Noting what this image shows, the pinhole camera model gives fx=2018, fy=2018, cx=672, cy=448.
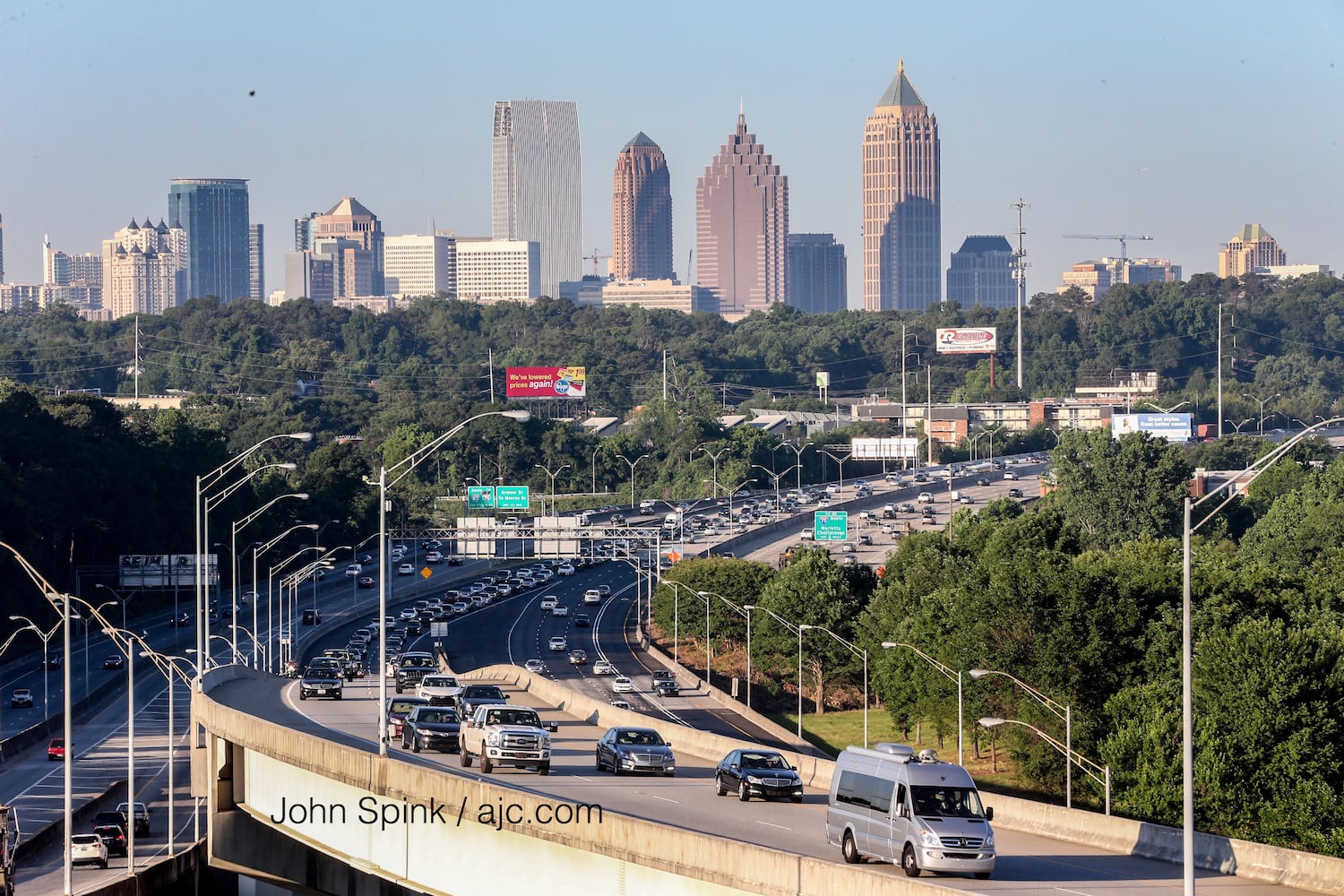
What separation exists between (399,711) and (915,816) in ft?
74.9

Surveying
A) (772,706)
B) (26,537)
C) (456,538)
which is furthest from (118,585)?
(772,706)

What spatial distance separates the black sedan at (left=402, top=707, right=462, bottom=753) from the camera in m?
47.7

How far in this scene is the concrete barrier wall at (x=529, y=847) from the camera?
29766 millimetres

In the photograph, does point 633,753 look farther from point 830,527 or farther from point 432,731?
point 830,527

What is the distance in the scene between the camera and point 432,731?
4772 cm

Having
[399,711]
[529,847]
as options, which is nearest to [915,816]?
[529,847]

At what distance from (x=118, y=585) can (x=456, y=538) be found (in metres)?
27.9

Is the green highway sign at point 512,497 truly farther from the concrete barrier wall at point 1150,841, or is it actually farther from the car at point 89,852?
the concrete barrier wall at point 1150,841

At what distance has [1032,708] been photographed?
75.1 metres

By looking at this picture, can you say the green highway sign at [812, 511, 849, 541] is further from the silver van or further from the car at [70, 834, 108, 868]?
the silver van

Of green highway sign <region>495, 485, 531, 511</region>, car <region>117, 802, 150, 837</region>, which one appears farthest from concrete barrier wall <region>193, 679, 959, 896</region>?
green highway sign <region>495, 485, 531, 511</region>

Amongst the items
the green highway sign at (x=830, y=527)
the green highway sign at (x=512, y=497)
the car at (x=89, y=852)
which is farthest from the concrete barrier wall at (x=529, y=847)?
the green highway sign at (x=512, y=497)

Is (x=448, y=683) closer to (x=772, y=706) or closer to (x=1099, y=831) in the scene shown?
(x=1099, y=831)

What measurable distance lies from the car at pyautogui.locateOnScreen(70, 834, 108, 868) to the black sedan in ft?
48.8
